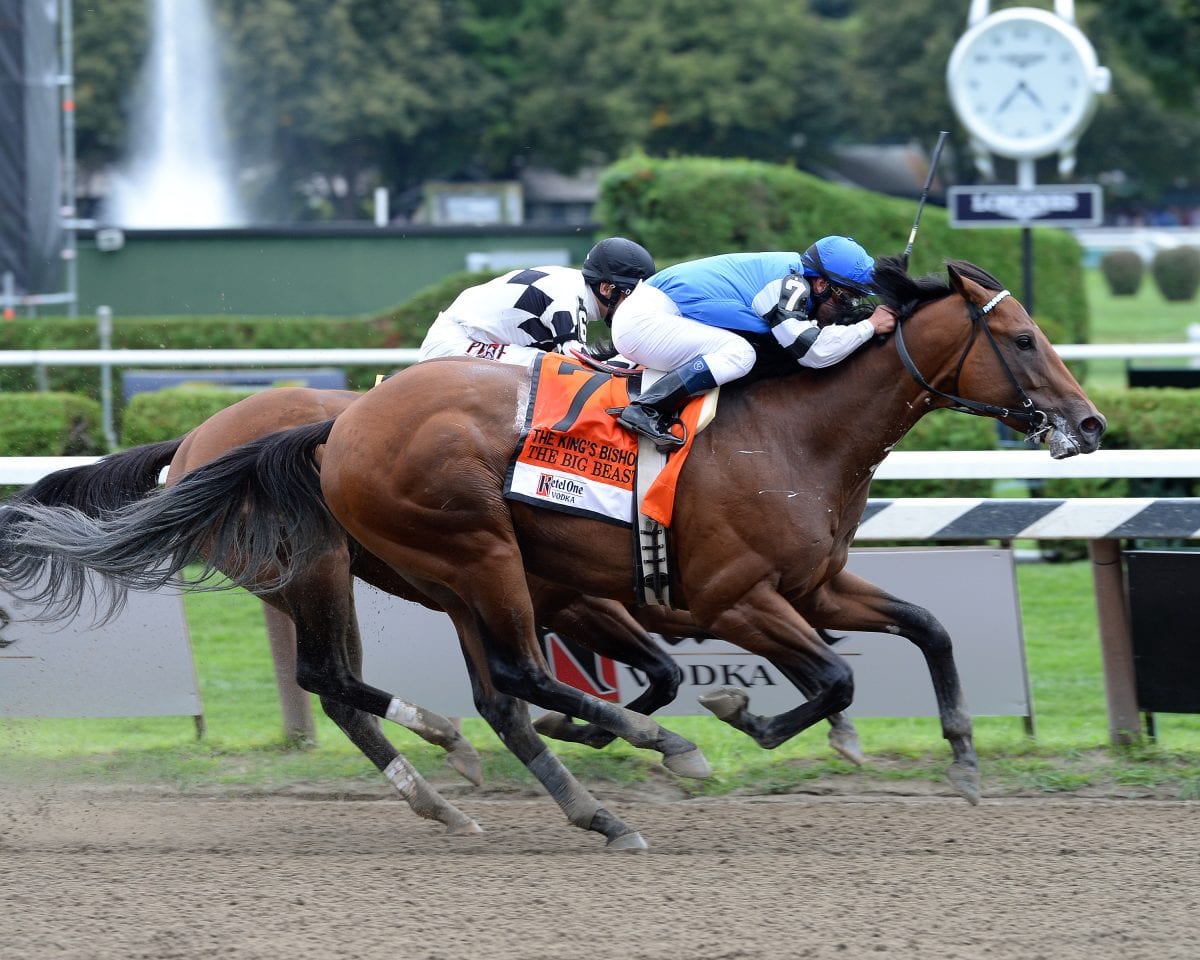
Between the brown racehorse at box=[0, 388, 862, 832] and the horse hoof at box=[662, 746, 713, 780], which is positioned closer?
the horse hoof at box=[662, 746, 713, 780]

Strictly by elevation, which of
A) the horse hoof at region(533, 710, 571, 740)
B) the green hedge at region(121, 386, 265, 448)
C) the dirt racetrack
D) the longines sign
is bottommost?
the dirt racetrack

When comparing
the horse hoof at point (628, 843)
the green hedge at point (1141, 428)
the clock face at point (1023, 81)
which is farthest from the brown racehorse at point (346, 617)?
the clock face at point (1023, 81)

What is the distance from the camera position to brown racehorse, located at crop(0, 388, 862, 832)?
4.61 meters

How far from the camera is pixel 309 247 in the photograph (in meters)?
13.3

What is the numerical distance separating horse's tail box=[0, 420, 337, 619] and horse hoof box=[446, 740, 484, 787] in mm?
732

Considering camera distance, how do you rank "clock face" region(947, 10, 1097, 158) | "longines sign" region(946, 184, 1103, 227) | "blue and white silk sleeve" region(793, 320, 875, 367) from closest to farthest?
"blue and white silk sleeve" region(793, 320, 875, 367) < "longines sign" region(946, 184, 1103, 227) < "clock face" region(947, 10, 1097, 158)

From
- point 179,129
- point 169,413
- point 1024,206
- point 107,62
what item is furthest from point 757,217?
point 107,62

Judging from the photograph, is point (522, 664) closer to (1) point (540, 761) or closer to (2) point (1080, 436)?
(1) point (540, 761)

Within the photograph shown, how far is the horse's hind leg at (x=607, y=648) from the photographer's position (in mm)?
4699

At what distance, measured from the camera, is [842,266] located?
4.29m

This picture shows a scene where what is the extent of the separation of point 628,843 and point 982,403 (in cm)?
147

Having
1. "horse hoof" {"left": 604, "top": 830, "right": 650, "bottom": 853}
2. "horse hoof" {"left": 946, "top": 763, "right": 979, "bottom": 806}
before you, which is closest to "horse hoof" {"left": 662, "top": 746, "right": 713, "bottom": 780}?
"horse hoof" {"left": 604, "top": 830, "right": 650, "bottom": 853}

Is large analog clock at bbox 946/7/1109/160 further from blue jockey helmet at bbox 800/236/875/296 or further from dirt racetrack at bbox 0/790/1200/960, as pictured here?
dirt racetrack at bbox 0/790/1200/960

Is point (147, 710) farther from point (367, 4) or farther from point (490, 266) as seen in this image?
point (367, 4)
